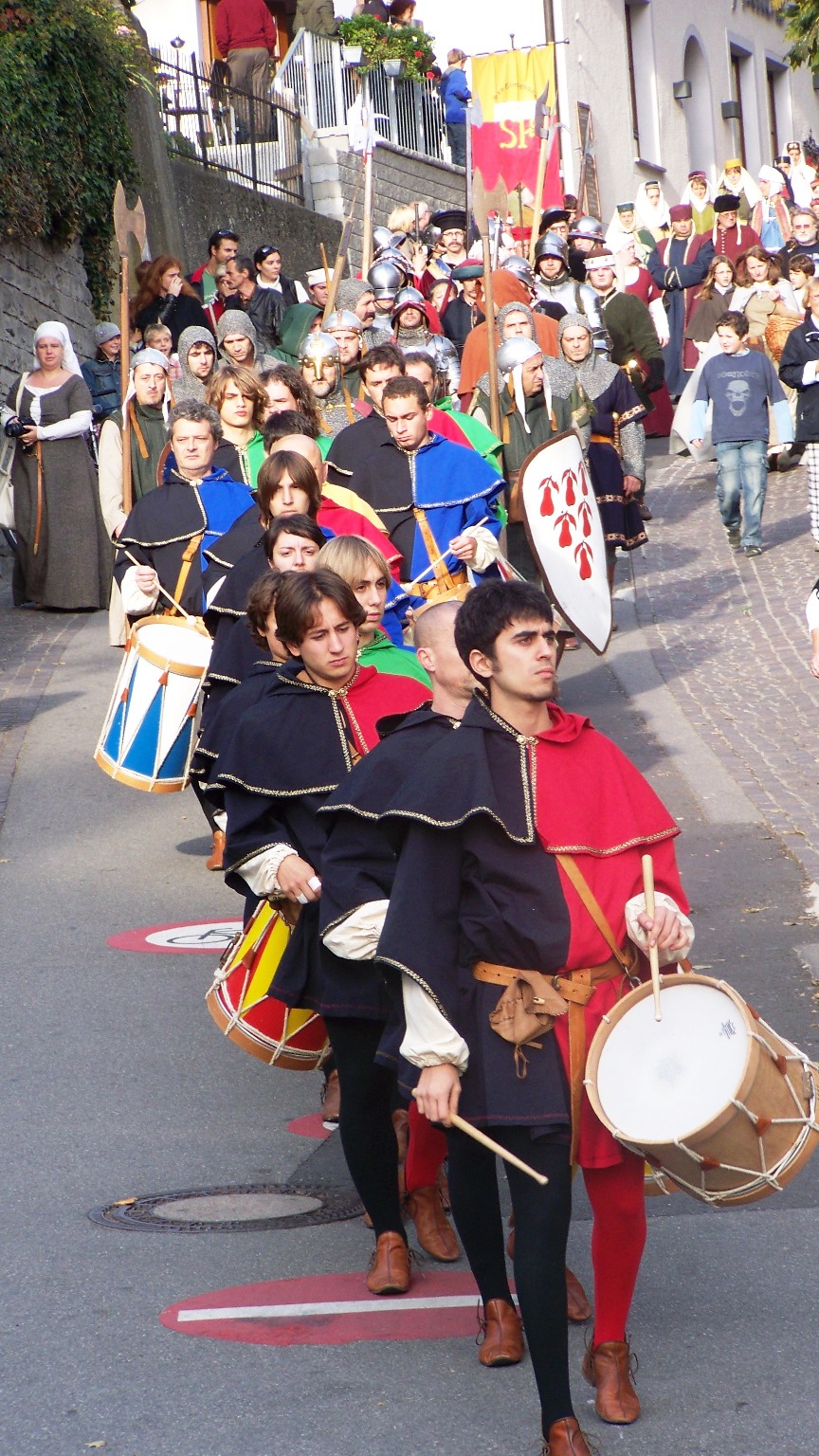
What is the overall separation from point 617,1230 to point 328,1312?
0.95m

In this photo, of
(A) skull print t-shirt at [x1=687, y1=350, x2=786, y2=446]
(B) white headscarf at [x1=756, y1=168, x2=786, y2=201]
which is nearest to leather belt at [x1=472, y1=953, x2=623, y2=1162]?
(A) skull print t-shirt at [x1=687, y1=350, x2=786, y2=446]

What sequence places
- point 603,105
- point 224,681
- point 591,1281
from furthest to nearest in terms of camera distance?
point 603,105 → point 224,681 → point 591,1281

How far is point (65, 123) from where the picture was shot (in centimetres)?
1731

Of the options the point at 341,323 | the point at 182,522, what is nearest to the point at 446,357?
the point at 341,323

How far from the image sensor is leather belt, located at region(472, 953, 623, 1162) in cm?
372

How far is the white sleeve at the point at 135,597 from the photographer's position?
8219 millimetres

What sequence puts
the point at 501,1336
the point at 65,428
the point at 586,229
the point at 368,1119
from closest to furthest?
the point at 501,1336 < the point at 368,1119 < the point at 65,428 < the point at 586,229

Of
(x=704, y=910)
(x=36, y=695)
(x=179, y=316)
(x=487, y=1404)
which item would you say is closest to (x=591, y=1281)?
(x=487, y=1404)

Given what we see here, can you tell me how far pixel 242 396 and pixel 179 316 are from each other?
7938 mm

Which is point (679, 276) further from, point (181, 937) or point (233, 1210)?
point (233, 1210)

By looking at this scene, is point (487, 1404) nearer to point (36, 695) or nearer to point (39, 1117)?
point (39, 1117)

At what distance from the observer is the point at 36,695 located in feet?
38.6

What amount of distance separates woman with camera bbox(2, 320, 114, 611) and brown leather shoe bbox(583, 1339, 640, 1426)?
36.5ft

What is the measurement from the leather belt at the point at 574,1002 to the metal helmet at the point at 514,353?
25.9 ft
